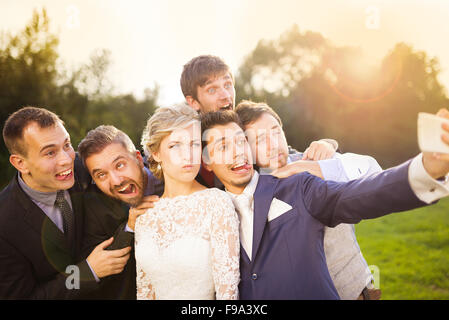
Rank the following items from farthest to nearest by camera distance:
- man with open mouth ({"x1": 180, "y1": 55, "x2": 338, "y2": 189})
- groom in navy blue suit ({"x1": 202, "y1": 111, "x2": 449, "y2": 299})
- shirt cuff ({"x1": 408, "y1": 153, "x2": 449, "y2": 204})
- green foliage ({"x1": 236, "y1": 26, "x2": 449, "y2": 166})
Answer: green foliage ({"x1": 236, "y1": 26, "x2": 449, "y2": 166}) → man with open mouth ({"x1": 180, "y1": 55, "x2": 338, "y2": 189}) → groom in navy blue suit ({"x1": 202, "y1": 111, "x2": 449, "y2": 299}) → shirt cuff ({"x1": 408, "y1": 153, "x2": 449, "y2": 204})

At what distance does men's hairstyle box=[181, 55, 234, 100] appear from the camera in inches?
163

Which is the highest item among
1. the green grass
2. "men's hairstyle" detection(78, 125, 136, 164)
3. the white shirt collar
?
"men's hairstyle" detection(78, 125, 136, 164)

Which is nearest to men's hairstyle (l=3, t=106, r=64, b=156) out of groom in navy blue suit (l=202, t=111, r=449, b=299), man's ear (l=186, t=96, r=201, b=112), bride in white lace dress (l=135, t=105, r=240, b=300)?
bride in white lace dress (l=135, t=105, r=240, b=300)

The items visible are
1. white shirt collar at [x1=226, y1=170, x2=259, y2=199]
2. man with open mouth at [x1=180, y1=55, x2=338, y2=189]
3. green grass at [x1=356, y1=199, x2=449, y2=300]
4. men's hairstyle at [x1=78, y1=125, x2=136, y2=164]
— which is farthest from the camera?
green grass at [x1=356, y1=199, x2=449, y2=300]

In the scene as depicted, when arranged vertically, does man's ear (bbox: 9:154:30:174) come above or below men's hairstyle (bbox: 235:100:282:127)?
below

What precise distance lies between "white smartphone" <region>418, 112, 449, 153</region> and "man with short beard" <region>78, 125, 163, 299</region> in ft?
6.77

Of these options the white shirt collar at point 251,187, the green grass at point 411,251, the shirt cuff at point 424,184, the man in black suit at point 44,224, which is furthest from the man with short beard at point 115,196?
the green grass at point 411,251

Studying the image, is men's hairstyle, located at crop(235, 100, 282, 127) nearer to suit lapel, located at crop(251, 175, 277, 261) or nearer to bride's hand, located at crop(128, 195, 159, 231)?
suit lapel, located at crop(251, 175, 277, 261)

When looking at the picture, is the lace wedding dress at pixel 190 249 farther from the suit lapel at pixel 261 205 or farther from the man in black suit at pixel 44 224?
the man in black suit at pixel 44 224

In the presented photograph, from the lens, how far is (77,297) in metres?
2.90

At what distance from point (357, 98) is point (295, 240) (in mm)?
23208

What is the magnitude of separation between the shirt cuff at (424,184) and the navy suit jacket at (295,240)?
1.26ft
